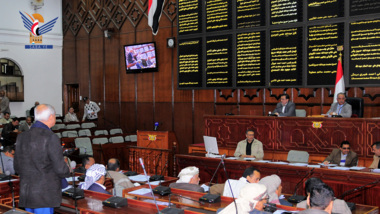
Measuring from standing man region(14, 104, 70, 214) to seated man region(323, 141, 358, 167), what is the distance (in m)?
4.51

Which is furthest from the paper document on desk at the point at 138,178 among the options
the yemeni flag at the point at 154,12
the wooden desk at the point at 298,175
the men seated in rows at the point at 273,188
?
the yemeni flag at the point at 154,12

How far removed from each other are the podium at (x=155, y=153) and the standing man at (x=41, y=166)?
Result: 4.93 m

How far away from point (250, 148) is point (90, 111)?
26.5 feet

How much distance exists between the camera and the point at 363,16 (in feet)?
A: 25.9

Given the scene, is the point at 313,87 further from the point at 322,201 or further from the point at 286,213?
the point at 322,201

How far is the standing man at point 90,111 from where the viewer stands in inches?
555

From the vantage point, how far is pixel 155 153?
8898 mm

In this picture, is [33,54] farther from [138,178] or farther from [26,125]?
[138,178]

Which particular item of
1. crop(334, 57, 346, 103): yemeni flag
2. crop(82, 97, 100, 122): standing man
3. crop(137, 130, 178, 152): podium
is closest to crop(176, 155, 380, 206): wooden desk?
crop(137, 130, 178, 152): podium

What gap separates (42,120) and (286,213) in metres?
2.24

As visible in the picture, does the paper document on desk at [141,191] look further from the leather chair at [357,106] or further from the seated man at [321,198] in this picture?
the leather chair at [357,106]

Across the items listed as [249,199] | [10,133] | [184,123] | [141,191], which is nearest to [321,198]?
[249,199]

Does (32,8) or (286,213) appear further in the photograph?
(32,8)

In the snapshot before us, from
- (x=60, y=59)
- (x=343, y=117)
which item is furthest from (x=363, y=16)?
(x=60, y=59)
